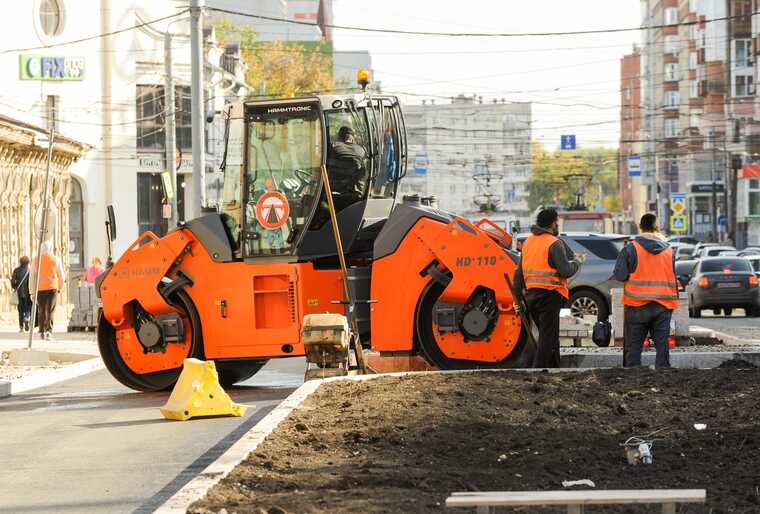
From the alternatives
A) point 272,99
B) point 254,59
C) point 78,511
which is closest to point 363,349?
point 272,99

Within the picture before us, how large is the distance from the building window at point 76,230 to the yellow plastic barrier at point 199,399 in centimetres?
4095

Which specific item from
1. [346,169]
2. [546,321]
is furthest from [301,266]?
[546,321]

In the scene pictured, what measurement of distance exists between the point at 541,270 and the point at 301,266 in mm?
3282

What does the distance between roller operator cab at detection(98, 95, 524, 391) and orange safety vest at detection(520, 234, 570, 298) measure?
1100mm

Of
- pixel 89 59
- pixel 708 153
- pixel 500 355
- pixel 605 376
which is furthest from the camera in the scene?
pixel 708 153

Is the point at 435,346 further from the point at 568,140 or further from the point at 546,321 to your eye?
the point at 568,140

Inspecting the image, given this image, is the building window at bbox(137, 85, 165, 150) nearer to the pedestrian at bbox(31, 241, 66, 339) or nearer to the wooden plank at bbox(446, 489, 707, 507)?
the pedestrian at bbox(31, 241, 66, 339)

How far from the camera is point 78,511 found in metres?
9.88

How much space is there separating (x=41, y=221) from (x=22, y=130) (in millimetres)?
13459

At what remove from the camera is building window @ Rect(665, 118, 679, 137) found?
143 m

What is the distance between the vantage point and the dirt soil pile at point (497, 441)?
9.00 meters

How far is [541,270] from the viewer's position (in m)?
16.8

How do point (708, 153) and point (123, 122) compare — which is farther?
point (708, 153)

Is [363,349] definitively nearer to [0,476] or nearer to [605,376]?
[605,376]
